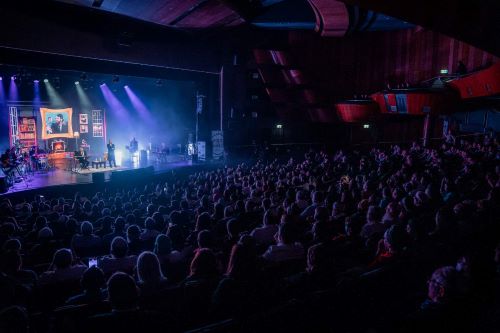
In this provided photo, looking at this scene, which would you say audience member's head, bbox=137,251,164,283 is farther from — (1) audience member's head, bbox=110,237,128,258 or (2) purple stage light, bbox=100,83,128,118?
(2) purple stage light, bbox=100,83,128,118

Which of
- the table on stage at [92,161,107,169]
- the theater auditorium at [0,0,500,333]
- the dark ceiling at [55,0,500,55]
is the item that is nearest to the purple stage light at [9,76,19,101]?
the theater auditorium at [0,0,500,333]

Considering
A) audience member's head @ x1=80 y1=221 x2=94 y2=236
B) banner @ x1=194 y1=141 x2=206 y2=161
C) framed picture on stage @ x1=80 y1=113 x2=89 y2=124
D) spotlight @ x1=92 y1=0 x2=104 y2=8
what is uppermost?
spotlight @ x1=92 y1=0 x2=104 y2=8

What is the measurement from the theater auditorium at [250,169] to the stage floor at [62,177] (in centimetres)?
18

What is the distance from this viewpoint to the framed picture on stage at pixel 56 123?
19906mm

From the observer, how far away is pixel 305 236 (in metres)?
4.96

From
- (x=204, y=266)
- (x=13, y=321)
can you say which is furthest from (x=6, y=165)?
(x=13, y=321)

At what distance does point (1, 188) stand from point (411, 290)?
1328cm

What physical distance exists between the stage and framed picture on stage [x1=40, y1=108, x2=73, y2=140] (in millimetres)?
2687

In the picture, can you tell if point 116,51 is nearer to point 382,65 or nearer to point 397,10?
point 397,10

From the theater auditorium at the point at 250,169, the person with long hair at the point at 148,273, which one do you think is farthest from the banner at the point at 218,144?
the person with long hair at the point at 148,273

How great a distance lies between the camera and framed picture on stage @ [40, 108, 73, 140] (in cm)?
1991

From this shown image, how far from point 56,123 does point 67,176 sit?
591 cm

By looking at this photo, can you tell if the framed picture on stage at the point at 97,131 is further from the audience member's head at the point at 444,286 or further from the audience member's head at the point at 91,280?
the audience member's head at the point at 444,286

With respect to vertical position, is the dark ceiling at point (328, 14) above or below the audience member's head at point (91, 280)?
above
